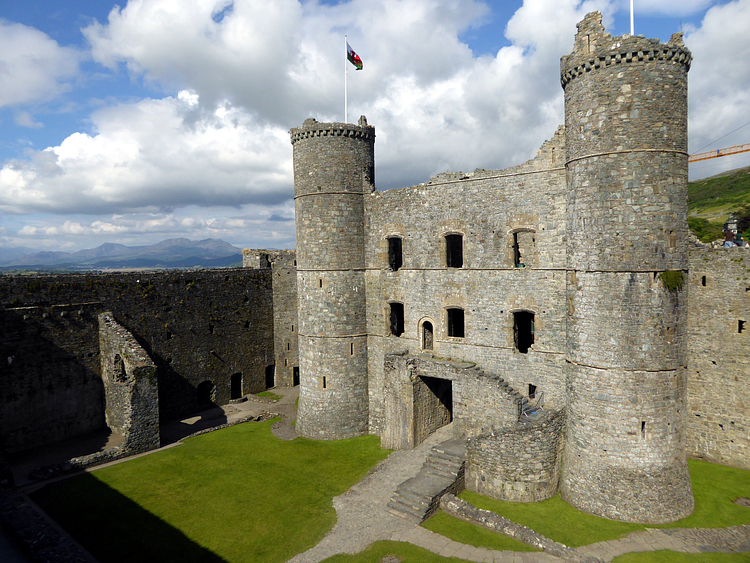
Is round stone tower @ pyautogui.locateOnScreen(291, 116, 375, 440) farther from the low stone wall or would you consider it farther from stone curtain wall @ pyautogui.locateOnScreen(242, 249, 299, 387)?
the low stone wall

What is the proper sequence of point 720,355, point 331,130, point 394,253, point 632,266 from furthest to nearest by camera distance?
point 394,253 < point 331,130 < point 720,355 < point 632,266

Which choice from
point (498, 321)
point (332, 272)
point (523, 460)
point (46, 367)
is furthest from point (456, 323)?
point (46, 367)

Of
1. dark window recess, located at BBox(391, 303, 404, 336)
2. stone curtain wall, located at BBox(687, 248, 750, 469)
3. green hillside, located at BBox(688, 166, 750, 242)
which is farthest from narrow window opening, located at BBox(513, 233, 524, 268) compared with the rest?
green hillside, located at BBox(688, 166, 750, 242)

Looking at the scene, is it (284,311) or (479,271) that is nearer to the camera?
(479,271)

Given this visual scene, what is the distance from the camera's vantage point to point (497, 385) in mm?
16859

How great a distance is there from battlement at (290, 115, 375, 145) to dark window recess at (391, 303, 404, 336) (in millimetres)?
7969

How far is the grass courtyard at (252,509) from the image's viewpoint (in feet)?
41.2

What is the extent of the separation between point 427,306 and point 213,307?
12416 mm

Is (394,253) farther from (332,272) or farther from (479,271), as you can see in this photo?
(479,271)

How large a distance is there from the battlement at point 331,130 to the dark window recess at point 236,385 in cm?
1417

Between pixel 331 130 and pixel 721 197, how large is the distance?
11313cm

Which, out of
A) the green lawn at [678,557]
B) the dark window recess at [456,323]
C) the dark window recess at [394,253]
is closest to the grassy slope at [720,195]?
the dark window recess at [456,323]

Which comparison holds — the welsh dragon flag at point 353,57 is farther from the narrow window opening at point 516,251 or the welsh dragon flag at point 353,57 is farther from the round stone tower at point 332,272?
the narrow window opening at point 516,251

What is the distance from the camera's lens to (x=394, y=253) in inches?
875
